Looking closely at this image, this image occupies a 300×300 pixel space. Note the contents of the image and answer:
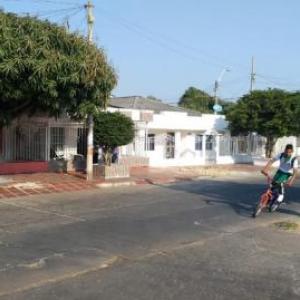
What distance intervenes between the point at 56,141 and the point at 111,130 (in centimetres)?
337

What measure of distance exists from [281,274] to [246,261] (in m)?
0.82

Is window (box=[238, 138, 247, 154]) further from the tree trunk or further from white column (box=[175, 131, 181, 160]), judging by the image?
white column (box=[175, 131, 181, 160])

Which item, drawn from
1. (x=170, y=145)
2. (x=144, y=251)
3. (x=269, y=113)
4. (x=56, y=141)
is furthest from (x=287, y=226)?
(x=269, y=113)

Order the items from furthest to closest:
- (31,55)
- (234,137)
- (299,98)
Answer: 1. (234,137)
2. (299,98)
3. (31,55)

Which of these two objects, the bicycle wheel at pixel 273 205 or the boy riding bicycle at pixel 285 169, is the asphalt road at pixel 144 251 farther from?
the boy riding bicycle at pixel 285 169

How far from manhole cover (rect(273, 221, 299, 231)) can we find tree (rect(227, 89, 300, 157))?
22.6 metres

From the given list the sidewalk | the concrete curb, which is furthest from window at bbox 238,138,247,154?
the concrete curb

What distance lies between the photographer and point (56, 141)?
25.1m

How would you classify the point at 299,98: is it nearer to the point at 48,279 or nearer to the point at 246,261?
the point at 246,261

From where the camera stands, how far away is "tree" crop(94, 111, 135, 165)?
22828 mm

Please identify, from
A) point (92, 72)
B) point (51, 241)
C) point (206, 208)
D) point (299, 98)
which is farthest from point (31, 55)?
point (299, 98)

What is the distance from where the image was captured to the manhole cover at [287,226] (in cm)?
1168

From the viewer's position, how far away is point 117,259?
849 centimetres

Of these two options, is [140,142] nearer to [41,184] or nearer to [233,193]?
[41,184]
